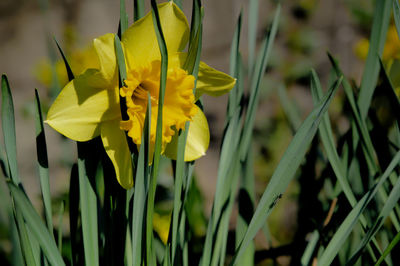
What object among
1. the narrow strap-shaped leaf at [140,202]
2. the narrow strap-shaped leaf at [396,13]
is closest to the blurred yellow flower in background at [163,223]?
the narrow strap-shaped leaf at [140,202]

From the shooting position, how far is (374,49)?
529 mm

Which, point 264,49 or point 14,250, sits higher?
point 264,49

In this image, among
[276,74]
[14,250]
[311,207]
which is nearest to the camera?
[14,250]

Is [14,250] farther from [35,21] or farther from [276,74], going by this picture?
[276,74]

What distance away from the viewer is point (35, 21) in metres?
2.01

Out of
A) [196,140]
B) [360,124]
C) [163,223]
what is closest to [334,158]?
[360,124]

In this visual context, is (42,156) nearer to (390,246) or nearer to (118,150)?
(118,150)

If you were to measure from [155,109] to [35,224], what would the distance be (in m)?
0.20

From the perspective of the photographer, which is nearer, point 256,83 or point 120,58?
point 120,58

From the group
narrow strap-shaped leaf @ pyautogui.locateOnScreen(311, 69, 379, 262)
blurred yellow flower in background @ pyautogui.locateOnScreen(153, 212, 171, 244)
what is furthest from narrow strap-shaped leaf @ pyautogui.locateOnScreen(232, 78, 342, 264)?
blurred yellow flower in background @ pyautogui.locateOnScreen(153, 212, 171, 244)

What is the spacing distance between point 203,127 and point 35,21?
1755 mm

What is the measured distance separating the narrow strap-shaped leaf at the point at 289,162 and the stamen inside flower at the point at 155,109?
0.12m

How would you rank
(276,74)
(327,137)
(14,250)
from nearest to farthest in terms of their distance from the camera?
1. (14,250)
2. (327,137)
3. (276,74)

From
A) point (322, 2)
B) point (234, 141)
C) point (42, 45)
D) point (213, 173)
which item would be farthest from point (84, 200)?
point (322, 2)
